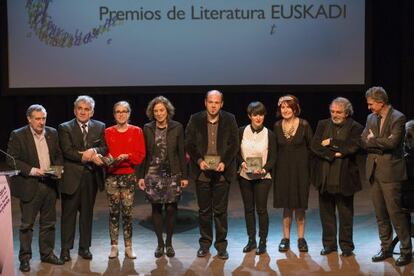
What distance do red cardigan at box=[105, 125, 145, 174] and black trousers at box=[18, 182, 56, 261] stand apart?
55 centimetres

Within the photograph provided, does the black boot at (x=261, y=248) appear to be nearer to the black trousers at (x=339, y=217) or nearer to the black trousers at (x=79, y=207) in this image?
the black trousers at (x=339, y=217)

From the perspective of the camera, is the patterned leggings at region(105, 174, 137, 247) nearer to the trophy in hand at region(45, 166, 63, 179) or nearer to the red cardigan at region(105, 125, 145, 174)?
the red cardigan at region(105, 125, 145, 174)

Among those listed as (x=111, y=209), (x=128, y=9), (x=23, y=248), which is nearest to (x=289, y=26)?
(x=128, y=9)

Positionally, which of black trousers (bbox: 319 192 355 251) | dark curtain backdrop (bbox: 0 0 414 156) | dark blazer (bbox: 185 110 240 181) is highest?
dark curtain backdrop (bbox: 0 0 414 156)

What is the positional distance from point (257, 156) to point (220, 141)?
34 centimetres

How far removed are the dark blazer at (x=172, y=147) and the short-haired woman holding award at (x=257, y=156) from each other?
52 cm

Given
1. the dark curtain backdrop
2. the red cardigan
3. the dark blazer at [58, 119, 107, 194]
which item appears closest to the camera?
the dark blazer at [58, 119, 107, 194]

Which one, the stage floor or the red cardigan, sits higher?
the red cardigan

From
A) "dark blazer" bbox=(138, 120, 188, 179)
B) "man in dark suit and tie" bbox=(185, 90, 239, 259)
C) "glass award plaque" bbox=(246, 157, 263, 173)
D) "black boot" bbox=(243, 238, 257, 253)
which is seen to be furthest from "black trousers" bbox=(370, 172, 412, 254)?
"dark blazer" bbox=(138, 120, 188, 179)

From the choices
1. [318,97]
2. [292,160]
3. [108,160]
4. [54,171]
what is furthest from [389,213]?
[318,97]

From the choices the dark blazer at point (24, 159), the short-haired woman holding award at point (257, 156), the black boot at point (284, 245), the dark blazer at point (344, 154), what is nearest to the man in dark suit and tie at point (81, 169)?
the dark blazer at point (24, 159)

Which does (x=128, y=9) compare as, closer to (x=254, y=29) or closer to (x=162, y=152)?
(x=254, y=29)

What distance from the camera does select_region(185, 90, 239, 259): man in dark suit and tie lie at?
5.56m

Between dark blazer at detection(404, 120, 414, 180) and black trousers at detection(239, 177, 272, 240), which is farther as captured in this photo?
black trousers at detection(239, 177, 272, 240)
